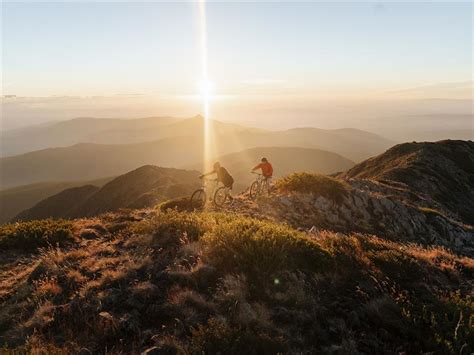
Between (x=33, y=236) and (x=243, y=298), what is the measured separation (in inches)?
442

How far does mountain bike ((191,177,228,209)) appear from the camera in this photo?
68.7ft

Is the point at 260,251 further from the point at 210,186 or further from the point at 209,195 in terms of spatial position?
the point at 209,195

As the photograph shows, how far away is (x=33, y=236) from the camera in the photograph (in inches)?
572

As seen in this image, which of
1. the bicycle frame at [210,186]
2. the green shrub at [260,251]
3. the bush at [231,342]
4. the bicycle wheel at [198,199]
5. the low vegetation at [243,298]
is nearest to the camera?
the bush at [231,342]

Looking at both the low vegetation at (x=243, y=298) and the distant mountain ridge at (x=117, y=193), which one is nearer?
the low vegetation at (x=243, y=298)

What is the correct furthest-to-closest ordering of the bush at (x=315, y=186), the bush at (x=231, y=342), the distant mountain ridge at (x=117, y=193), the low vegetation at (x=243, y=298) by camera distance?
the distant mountain ridge at (x=117, y=193)
the bush at (x=315, y=186)
the low vegetation at (x=243, y=298)
the bush at (x=231, y=342)

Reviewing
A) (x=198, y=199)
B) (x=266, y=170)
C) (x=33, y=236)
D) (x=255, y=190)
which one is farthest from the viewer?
(x=255, y=190)

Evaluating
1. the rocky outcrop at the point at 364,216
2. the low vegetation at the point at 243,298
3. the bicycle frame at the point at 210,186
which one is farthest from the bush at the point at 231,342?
the bicycle frame at the point at 210,186

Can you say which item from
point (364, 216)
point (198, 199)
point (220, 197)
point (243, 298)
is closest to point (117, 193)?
point (198, 199)

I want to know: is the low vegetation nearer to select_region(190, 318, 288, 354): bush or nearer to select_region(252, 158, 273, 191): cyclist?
select_region(190, 318, 288, 354): bush

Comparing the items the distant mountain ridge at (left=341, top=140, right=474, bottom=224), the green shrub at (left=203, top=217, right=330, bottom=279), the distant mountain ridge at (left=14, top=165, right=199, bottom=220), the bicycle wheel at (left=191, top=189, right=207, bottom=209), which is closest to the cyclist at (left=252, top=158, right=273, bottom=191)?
the bicycle wheel at (left=191, top=189, right=207, bottom=209)

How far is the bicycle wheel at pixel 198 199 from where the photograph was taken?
20.9 metres

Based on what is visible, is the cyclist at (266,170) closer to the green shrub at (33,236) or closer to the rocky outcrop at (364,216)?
the rocky outcrop at (364,216)

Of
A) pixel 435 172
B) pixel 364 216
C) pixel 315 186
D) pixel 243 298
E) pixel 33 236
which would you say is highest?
pixel 243 298
